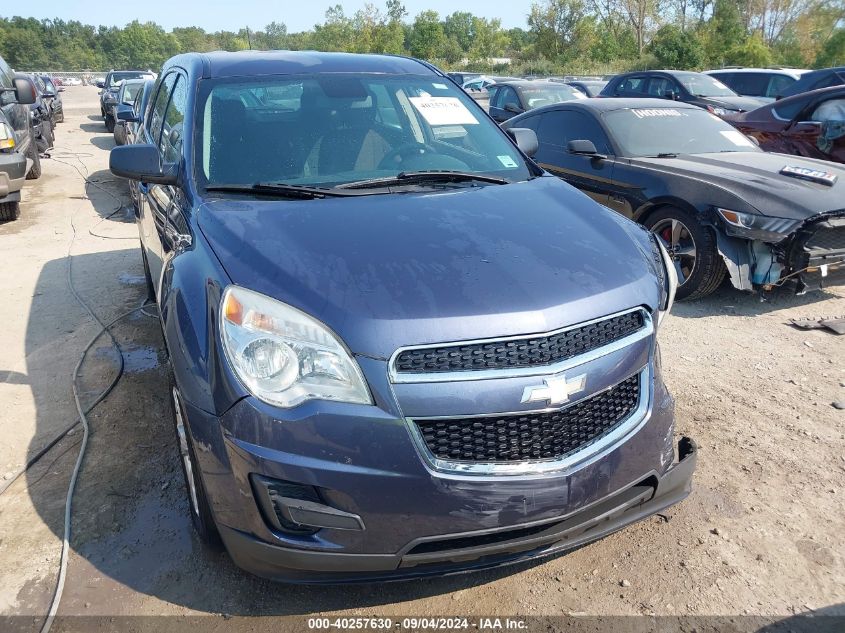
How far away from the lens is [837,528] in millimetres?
2715

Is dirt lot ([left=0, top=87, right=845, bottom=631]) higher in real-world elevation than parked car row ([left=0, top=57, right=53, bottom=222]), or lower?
lower

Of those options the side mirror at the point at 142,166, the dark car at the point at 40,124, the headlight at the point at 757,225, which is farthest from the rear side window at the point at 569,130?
the dark car at the point at 40,124

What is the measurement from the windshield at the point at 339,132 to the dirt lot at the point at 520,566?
1506mm

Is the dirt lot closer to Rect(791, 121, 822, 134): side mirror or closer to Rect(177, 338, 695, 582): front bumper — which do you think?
Rect(177, 338, 695, 582): front bumper

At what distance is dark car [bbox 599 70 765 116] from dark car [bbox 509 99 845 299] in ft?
21.4

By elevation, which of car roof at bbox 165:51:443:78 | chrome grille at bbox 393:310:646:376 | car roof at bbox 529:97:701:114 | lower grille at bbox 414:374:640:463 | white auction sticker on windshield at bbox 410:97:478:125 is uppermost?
car roof at bbox 165:51:443:78

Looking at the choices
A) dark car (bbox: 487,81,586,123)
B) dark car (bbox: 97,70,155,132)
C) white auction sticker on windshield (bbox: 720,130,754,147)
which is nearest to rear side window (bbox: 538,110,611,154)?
white auction sticker on windshield (bbox: 720,130,754,147)

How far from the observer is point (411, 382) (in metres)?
1.89

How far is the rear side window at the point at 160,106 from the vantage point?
12.9ft

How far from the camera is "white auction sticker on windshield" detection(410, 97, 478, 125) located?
3539mm

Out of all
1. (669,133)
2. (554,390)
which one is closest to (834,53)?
(669,133)

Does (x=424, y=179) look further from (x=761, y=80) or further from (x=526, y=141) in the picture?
(x=761, y=80)

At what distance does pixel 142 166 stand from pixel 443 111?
1.58m

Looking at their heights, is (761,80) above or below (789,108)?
above
